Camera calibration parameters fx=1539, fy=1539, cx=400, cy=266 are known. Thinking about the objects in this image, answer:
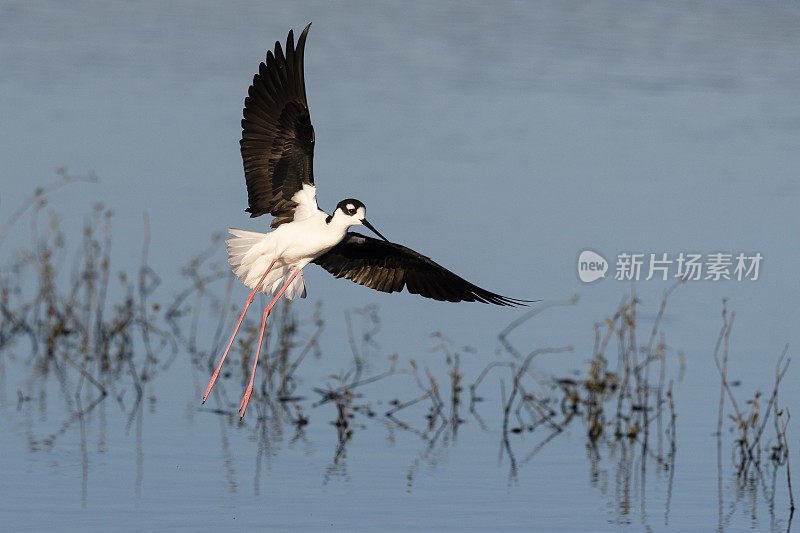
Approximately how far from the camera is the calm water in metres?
6.52

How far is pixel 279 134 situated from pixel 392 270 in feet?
2.85

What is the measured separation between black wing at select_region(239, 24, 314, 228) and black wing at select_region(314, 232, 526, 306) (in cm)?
34

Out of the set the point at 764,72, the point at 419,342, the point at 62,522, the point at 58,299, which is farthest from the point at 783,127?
the point at 62,522

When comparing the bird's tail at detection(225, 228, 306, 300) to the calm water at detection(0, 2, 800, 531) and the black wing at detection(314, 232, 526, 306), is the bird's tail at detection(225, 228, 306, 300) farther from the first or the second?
the calm water at detection(0, 2, 800, 531)

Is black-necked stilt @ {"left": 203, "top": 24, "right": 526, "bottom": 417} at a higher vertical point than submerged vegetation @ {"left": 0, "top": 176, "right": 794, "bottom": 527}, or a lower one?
higher

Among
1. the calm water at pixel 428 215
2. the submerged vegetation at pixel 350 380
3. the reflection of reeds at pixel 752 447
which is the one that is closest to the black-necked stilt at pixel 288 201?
the calm water at pixel 428 215

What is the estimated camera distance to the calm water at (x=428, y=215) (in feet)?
21.4

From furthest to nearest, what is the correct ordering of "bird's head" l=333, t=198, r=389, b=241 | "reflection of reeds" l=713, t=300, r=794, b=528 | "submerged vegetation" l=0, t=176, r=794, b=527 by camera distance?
1. "submerged vegetation" l=0, t=176, r=794, b=527
2. "reflection of reeds" l=713, t=300, r=794, b=528
3. "bird's head" l=333, t=198, r=389, b=241

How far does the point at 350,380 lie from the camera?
7.98 m

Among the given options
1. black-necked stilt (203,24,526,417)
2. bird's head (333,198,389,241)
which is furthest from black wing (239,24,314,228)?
bird's head (333,198,389,241)

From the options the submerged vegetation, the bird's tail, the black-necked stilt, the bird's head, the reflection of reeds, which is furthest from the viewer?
the submerged vegetation

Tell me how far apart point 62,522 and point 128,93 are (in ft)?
32.6

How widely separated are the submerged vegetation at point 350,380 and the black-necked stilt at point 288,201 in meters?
0.91

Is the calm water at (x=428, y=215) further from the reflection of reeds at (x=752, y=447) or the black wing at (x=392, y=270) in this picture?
the black wing at (x=392, y=270)
